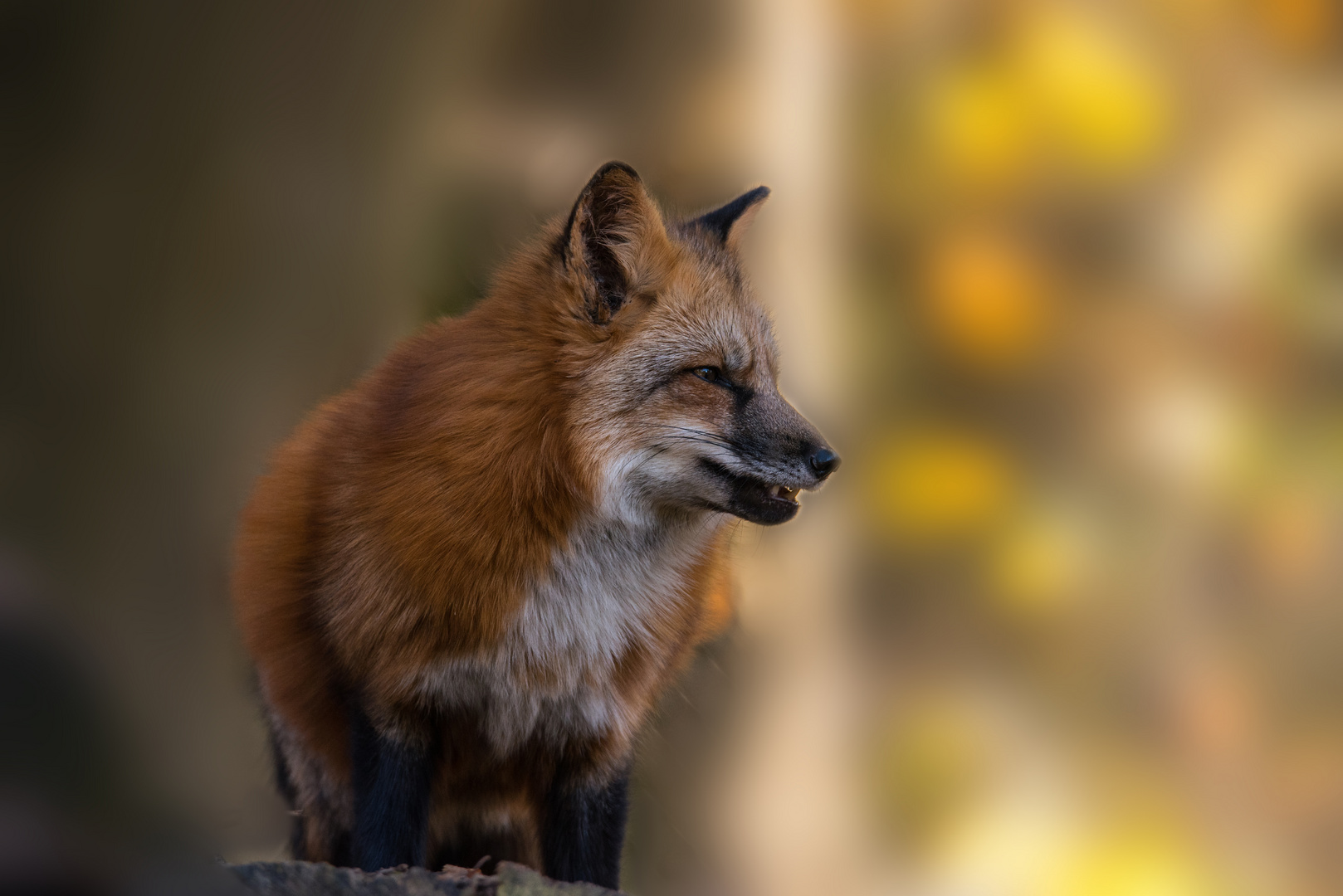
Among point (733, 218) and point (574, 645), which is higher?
point (733, 218)

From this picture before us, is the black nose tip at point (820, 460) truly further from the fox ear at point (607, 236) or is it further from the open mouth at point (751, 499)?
the fox ear at point (607, 236)

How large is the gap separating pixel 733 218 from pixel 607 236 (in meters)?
0.40

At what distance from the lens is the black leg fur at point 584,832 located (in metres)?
2.17

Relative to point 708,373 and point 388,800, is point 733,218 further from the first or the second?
point 388,800

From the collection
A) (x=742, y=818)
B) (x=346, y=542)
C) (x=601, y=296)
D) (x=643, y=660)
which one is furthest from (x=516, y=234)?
(x=742, y=818)

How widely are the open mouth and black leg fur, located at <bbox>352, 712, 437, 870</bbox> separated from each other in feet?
2.27

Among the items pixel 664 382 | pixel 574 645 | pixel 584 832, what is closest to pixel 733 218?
pixel 664 382

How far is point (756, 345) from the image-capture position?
2.22 meters

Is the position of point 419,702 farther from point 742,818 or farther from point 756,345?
point 742,818

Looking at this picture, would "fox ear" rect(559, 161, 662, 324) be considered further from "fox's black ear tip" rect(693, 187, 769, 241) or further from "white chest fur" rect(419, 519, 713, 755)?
"white chest fur" rect(419, 519, 713, 755)

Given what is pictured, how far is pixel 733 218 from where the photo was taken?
246cm

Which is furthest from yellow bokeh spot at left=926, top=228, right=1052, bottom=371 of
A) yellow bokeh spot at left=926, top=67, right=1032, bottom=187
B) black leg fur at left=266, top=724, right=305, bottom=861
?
black leg fur at left=266, top=724, right=305, bottom=861

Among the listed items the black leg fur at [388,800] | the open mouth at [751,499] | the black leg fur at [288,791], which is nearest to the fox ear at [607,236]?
the open mouth at [751,499]

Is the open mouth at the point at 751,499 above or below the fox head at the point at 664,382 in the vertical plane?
below
